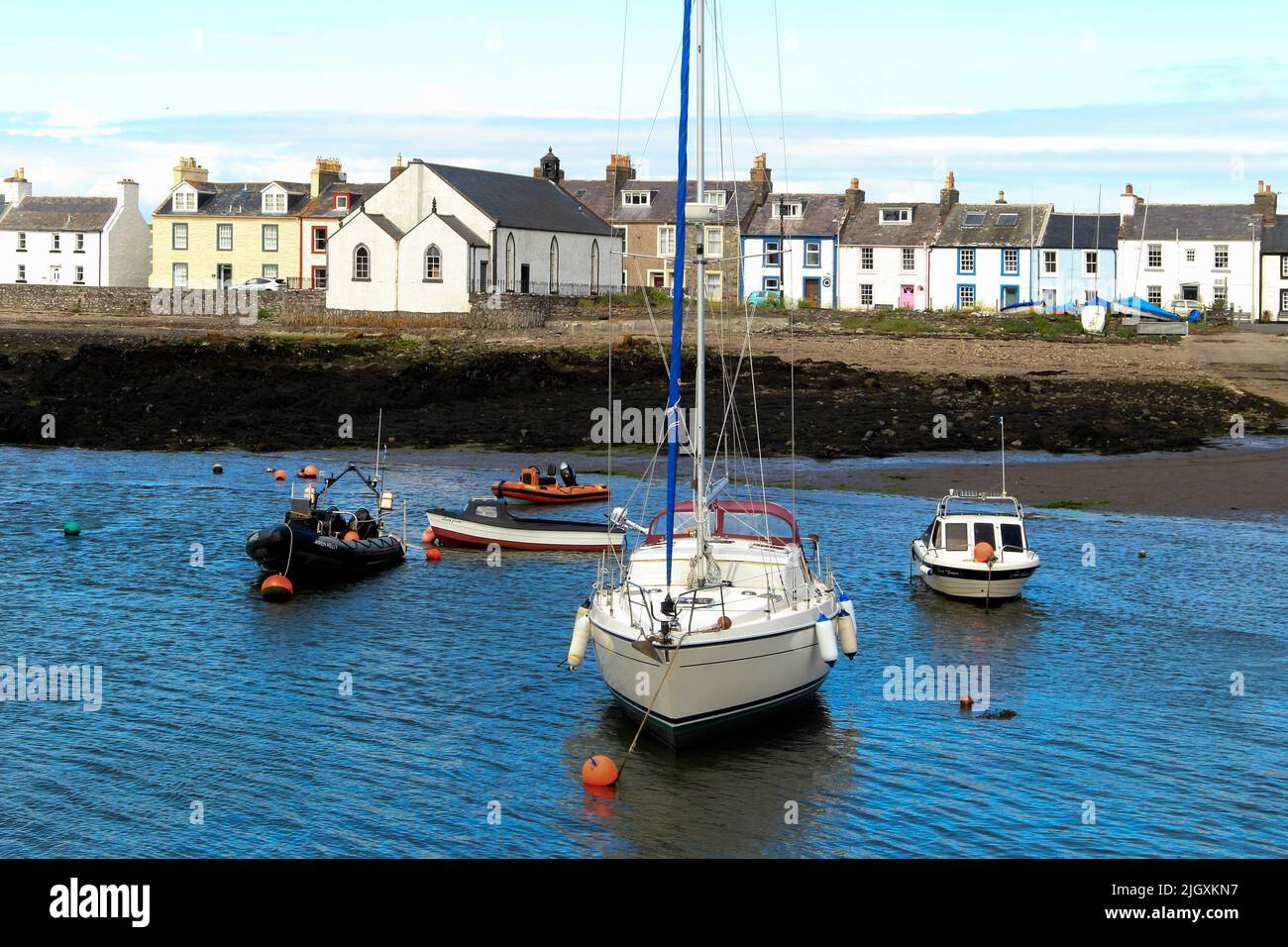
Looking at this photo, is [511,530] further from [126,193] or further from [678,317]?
[126,193]

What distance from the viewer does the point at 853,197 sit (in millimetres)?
94125

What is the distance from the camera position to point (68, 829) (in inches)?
690

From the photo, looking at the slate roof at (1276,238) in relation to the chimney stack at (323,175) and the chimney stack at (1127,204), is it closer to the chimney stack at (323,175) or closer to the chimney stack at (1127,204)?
the chimney stack at (1127,204)

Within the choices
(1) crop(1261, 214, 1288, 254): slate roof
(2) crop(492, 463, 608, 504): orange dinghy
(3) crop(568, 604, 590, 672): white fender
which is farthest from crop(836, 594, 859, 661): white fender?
(1) crop(1261, 214, 1288, 254): slate roof

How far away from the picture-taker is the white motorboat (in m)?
28.4

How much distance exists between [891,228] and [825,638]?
243 ft

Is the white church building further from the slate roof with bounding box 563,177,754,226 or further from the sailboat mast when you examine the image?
the sailboat mast

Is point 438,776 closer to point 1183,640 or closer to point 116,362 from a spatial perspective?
point 1183,640

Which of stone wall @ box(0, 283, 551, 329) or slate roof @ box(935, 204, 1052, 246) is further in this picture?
slate roof @ box(935, 204, 1052, 246)

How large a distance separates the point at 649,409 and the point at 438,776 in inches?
1391

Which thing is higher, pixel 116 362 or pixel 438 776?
pixel 116 362

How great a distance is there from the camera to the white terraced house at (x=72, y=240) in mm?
95938

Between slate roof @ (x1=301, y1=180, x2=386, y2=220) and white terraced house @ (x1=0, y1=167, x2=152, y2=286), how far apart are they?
43.2 ft

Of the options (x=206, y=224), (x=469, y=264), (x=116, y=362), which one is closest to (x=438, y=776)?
(x=116, y=362)
